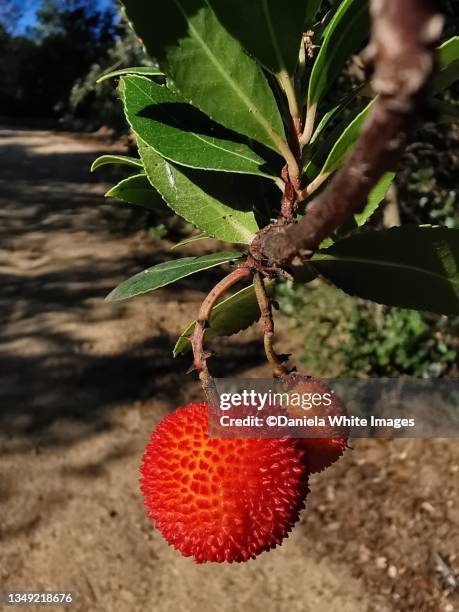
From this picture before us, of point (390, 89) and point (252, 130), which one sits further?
point (252, 130)

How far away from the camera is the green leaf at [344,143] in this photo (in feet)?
1.92

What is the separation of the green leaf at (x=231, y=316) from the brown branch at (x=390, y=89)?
497 millimetres

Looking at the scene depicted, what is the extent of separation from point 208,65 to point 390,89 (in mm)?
378

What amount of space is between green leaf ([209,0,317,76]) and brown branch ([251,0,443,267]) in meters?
0.28

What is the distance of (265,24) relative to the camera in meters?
0.54

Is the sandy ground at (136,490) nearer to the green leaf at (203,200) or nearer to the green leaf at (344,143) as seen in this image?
the green leaf at (203,200)

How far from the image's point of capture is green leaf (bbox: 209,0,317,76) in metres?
0.53

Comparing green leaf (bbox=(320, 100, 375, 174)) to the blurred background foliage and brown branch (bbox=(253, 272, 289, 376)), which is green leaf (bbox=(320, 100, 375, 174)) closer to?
brown branch (bbox=(253, 272, 289, 376))

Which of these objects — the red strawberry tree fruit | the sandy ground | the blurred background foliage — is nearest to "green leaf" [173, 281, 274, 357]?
the red strawberry tree fruit

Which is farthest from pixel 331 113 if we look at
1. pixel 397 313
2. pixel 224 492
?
pixel 397 313

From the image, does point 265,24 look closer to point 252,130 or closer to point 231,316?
point 252,130

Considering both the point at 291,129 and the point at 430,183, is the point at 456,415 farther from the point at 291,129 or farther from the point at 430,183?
the point at 291,129

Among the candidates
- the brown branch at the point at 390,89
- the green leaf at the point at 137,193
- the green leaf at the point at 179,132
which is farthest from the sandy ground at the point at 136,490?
the brown branch at the point at 390,89

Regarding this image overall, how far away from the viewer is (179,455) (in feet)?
2.36
